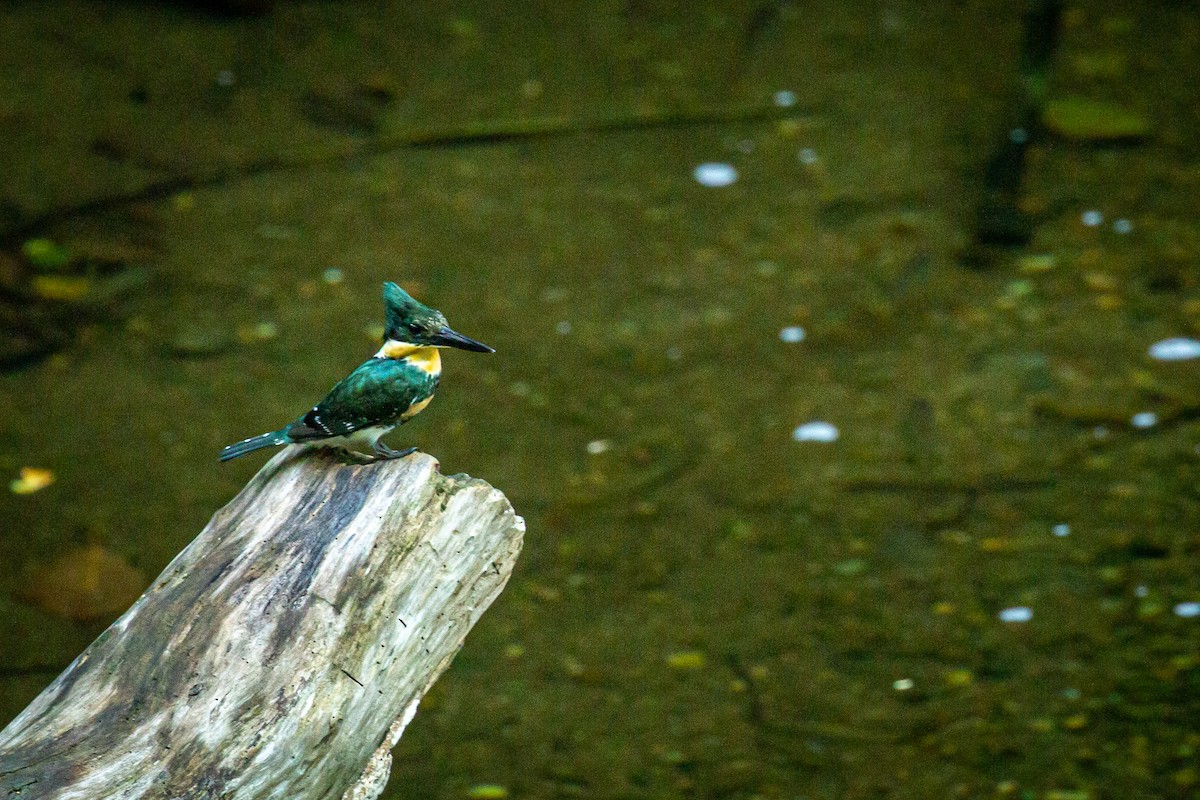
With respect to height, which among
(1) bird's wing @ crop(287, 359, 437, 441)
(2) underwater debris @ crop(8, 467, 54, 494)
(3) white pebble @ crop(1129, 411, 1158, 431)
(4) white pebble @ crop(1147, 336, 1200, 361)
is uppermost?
(1) bird's wing @ crop(287, 359, 437, 441)

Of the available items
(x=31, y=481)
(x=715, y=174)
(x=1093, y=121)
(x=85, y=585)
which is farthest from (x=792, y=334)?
(x=31, y=481)

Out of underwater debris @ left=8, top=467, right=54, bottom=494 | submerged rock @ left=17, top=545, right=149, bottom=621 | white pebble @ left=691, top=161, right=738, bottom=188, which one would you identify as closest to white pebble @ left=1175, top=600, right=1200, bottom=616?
white pebble @ left=691, top=161, right=738, bottom=188

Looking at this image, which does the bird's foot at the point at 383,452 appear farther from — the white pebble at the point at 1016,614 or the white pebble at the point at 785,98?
the white pebble at the point at 785,98

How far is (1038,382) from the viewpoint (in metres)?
4.95

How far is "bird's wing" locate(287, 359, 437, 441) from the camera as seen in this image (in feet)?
7.63

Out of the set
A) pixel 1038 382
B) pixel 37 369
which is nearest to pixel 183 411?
pixel 37 369

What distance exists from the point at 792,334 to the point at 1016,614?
162 centimetres

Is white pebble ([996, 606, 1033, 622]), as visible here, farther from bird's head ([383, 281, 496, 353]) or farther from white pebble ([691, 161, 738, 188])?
white pebble ([691, 161, 738, 188])

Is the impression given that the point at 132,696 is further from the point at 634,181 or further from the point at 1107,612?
the point at 634,181

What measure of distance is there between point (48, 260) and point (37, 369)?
2.46ft

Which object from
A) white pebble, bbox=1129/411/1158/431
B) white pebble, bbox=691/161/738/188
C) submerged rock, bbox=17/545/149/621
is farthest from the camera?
white pebble, bbox=691/161/738/188

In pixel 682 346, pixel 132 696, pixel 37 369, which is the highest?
pixel 132 696

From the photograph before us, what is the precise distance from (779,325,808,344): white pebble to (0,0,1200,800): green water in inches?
1.9

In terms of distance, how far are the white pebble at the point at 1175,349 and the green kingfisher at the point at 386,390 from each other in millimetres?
3664
